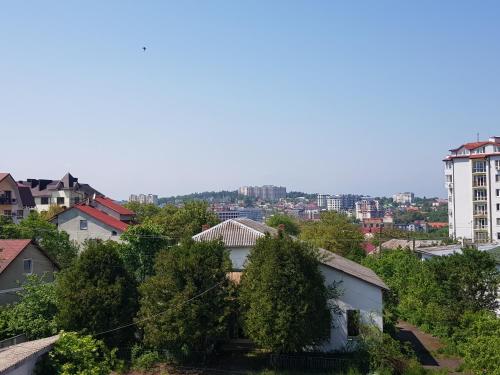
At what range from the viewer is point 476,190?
7538 cm

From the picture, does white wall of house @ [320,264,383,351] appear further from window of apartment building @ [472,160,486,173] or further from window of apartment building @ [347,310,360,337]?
window of apartment building @ [472,160,486,173]

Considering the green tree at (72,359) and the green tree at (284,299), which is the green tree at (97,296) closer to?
the green tree at (72,359)

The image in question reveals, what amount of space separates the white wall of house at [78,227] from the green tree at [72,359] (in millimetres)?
27491

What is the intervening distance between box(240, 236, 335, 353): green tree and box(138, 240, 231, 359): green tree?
3.61 ft

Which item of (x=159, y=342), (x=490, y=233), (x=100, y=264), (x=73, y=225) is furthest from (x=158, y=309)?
(x=490, y=233)

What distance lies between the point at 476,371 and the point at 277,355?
7581 millimetres

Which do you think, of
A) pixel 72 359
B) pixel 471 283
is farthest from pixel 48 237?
pixel 471 283

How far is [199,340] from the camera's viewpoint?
2186 cm

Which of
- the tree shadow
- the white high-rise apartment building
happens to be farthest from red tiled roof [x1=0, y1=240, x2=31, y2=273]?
the white high-rise apartment building

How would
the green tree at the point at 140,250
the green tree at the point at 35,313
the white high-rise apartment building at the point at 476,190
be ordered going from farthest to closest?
the white high-rise apartment building at the point at 476,190, the green tree at the point at 140,250, the green tree at the point at 35,313

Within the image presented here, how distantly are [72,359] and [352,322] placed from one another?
41.4ft

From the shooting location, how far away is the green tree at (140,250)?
32469mm

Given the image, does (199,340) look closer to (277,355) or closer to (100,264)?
(277,355)

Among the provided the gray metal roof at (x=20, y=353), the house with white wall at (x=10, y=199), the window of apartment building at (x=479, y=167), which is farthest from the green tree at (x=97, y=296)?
the window of apartment building at (x=479, y=167)
